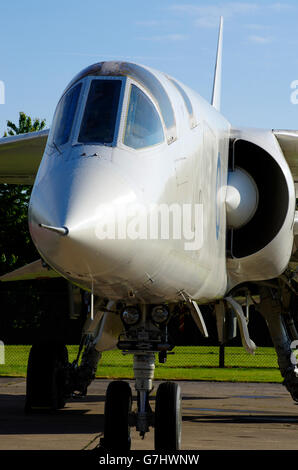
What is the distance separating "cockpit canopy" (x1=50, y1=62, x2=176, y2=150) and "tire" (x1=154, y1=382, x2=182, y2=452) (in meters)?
2.22

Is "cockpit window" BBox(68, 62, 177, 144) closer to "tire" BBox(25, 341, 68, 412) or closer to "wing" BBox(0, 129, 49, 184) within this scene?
"wing" BBox(0, 129, 49, 184)

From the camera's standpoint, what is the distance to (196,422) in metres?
10.4

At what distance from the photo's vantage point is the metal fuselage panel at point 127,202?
17.3 feet

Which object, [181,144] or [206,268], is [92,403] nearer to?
[206,268]

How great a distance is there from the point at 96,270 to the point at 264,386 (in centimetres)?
1168

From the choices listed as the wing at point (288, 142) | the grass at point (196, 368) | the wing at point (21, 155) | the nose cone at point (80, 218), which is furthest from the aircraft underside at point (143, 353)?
the grass at point (196, 368)

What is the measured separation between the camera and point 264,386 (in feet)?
54.1

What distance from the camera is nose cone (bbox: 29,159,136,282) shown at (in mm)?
5188

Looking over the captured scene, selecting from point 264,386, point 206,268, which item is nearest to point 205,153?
point 206,268

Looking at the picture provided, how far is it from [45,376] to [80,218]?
589 centimetres

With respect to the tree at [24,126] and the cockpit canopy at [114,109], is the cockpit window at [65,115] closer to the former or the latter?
the cockpit canopy at [114,109]

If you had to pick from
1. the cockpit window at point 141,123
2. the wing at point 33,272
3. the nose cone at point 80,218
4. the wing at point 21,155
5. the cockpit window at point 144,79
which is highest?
the wing at point 21,155

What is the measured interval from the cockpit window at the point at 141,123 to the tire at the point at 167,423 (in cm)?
225

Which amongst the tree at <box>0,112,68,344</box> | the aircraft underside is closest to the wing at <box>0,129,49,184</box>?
the aircraft underside
